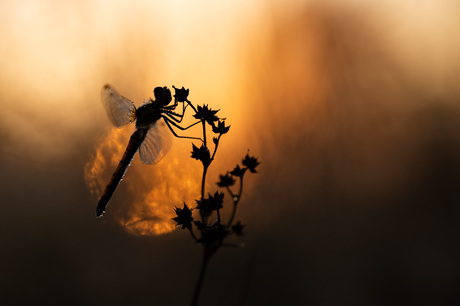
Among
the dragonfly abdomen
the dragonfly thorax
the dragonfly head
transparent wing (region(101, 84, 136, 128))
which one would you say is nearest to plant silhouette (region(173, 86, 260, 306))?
the dragonfly head

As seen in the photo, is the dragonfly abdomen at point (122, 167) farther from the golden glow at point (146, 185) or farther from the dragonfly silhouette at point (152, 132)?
the golden glow at point (146, 185)

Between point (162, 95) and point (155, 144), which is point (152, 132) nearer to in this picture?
point (155, 144)

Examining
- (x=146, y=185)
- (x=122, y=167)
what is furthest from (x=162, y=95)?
(x=146, y=185)

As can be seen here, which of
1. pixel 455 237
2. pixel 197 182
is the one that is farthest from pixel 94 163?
pixel 455 237

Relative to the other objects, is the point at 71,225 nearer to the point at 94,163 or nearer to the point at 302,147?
the point at 94,163

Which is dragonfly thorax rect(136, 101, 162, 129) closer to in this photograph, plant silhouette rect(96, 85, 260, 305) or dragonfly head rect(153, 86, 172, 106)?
plant silhouette rect(96, 85, 260, 305)

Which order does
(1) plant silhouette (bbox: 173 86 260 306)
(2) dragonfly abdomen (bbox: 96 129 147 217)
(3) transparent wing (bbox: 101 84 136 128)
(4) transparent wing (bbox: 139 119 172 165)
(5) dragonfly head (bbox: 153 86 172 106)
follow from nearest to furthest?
(1) plant silhouette (bbox: 173 86 260 306)
(2) dragonfly abdomen (bbox: 96 129 147 217)
(5) dragonfly head (bbox: 153 86 172 106)
(4) transparent wing (bbox: 139 119 172 165)
(3) transparent wing (bbox: 101 84 136 128)
